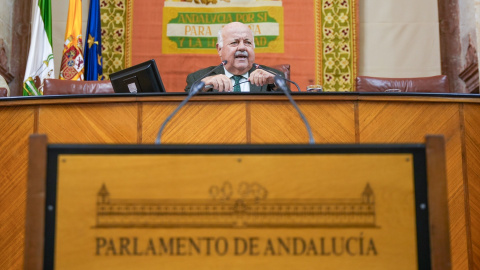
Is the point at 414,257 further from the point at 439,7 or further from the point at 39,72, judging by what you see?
the point at 439,7

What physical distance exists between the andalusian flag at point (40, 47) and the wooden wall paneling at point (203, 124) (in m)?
2.31

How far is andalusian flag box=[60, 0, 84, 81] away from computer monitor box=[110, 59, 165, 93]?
5.80 feet

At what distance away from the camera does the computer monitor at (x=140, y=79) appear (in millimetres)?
3197

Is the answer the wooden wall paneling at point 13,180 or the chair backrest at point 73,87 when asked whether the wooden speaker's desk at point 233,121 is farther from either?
the chair backrest at point 73,87

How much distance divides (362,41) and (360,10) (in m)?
0.33

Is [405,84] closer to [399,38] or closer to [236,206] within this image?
[399,38]

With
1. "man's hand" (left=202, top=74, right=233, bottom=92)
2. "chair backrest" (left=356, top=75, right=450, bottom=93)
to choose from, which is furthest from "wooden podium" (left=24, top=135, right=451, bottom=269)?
"chair backrest" (left=356, top=75, right=450, bottom=93)

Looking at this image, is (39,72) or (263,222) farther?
(39,72)

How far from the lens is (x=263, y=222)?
4.63 ft

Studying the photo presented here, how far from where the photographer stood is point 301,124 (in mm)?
2914

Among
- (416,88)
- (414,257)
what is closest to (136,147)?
(414,257)

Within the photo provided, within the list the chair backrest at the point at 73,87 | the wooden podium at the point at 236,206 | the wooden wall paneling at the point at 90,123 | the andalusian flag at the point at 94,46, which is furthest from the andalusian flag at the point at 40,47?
the wooden podium at the point at 236,206

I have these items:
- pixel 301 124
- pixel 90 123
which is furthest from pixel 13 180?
pixel 301 124

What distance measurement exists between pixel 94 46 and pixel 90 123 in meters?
2.43
